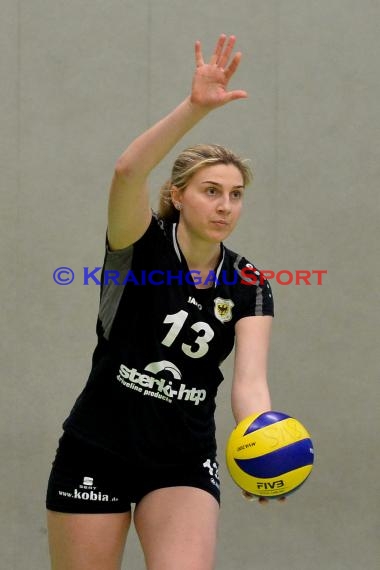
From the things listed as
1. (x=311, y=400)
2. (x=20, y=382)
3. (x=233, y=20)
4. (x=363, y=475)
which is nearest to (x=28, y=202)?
(x=20, y=382)

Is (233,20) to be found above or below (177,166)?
above

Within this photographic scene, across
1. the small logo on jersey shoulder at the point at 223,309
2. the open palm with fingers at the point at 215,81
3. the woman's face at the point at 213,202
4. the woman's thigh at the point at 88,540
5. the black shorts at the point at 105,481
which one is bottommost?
the woman's thigh at the point at 88,540

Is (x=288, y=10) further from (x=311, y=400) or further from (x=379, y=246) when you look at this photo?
(x=311, y=400)

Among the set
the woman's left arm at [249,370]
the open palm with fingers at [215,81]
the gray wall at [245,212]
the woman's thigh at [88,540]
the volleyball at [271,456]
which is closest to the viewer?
the open palm with fingers at [215,81]

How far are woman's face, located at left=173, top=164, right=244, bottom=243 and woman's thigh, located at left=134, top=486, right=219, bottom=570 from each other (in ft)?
2.86

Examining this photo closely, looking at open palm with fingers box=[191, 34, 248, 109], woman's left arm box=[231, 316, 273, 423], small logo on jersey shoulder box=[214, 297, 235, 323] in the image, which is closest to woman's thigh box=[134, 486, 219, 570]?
woman's left arm box=[231, 316, 273, 423]

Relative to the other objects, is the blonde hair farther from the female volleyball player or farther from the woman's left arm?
the woman's left arm

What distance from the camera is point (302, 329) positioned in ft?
17.4

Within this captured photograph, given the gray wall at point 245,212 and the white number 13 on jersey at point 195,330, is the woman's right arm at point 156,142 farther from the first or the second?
the gray wall at point 245,212

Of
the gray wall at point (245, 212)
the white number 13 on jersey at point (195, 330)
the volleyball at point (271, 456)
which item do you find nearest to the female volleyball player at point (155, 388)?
the white number 13 on jersey at point (195, 330)

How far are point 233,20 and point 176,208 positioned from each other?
244cm

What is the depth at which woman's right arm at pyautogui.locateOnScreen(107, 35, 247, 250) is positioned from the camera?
8.35 feet

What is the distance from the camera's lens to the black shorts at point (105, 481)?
9.62 feet

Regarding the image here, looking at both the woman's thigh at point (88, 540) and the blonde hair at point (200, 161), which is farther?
the blonde hair at point (200, 161)
